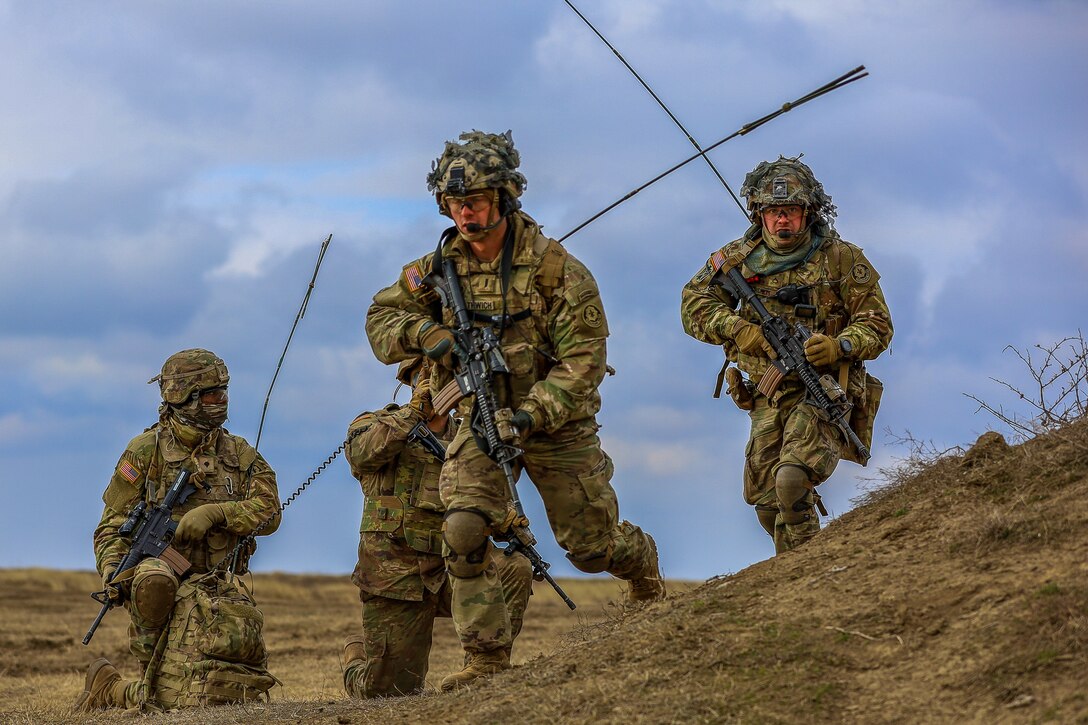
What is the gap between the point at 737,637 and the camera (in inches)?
300

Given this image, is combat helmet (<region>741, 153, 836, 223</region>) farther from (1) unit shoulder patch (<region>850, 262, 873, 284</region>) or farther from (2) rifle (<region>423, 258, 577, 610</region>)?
(2) rifle (<region>423, 258, 577, 610</region>)

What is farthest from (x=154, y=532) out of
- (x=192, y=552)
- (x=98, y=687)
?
(x=98, y=687)

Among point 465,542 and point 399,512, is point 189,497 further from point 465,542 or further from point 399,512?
point 465,542

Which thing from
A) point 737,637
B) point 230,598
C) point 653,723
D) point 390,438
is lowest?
point 653,723

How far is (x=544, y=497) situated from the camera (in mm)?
8984

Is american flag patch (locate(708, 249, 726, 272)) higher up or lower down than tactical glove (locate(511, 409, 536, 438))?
higher up

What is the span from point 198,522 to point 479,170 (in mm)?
4148

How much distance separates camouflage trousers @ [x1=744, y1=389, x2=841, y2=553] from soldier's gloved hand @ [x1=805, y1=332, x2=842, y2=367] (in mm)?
308

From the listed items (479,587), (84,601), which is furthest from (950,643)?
(84,601)

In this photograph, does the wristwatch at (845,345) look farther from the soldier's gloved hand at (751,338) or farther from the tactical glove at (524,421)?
the tactical glove at (524,421)

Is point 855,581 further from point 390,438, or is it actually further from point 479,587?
point 390,438

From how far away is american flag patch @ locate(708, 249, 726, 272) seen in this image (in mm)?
10672

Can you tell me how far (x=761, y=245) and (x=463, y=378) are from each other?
2.77 m

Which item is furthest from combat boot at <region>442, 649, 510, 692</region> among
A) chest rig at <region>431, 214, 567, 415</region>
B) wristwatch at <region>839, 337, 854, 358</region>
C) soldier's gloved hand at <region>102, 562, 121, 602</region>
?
soldier's gloved hand at <region>102, 562, 121, 602</region>
